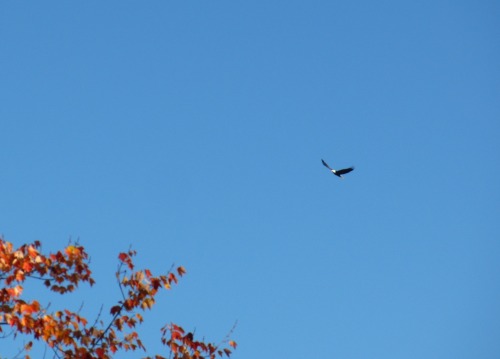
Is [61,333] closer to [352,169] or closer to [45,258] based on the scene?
[45,258]

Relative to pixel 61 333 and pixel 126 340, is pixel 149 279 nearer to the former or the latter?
pixel 126 340

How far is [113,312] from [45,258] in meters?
1.81

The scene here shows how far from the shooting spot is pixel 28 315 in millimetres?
13742

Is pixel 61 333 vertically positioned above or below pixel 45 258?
below

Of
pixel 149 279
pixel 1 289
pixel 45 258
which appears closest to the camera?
pixel 1 289

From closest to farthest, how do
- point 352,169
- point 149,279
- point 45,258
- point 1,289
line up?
point 1,289, point 45,258, point 149,279, point 352,169

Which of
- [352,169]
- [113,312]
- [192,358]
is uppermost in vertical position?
[352,169]

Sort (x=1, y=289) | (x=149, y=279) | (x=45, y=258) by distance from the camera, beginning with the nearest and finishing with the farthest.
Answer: (x=1, y=289) < (x=45, y=258) < (x=149, y=279)

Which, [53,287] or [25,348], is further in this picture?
[53,287]

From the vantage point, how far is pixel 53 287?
49.6 ft

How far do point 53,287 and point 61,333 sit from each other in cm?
121

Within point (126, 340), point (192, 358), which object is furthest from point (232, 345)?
point (126, 340)

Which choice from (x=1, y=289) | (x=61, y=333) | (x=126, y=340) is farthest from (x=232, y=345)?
(x=1, y=289)

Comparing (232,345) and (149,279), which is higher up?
(149,279)
